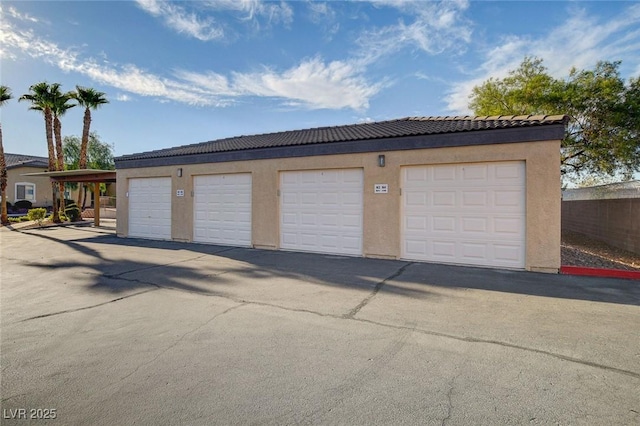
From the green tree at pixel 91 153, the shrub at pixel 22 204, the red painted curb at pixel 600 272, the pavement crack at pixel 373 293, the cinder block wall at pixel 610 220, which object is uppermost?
the green tree at pixel 91 153

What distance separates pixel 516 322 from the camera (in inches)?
163

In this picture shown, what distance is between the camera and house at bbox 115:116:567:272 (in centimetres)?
716

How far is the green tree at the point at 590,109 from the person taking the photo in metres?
11.8

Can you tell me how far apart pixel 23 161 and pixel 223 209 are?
35692 millimetres

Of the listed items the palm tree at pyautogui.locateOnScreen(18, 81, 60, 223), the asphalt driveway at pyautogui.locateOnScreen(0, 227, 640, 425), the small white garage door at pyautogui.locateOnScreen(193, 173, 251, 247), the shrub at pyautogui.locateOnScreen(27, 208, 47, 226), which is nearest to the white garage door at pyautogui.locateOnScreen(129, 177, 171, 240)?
the small white garage door at pyautogui.locateOnScreen(193, 173, 251, 247)

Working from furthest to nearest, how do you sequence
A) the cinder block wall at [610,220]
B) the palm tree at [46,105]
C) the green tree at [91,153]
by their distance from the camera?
the green tree at [91,153] → the palm tree at [46,105] → the cinder block wall at [610,220]

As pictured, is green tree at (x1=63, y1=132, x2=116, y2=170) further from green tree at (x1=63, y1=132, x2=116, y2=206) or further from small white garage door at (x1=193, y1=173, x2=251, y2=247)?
small white garage door at (x1=193, y1=173, x2=251, y2=247)

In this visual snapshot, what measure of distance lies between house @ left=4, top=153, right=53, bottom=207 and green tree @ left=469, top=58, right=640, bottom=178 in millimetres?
38913

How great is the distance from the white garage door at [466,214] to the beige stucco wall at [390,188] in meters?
0.21

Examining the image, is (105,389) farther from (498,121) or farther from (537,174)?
(498,121)

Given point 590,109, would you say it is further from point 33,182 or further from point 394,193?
point 33,182

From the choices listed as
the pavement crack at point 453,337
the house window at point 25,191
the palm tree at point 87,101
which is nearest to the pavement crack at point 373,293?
the pavement crack at point 453,337

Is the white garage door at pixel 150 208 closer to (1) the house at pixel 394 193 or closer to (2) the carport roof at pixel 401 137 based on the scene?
(1) the house at pixel 394 193

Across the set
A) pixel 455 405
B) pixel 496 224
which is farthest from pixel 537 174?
pixel 455 405
